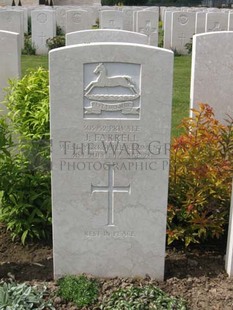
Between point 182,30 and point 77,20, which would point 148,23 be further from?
point 77,20

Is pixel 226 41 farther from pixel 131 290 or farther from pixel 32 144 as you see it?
pixel 131 290

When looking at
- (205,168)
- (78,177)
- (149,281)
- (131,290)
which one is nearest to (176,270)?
(149,281)

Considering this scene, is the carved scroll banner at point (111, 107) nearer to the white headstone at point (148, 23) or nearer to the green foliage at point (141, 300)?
the green foliage at point (141, 300)

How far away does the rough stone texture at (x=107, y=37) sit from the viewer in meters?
4.53

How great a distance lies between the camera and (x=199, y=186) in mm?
4004

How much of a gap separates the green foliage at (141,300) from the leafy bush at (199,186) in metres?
0.62

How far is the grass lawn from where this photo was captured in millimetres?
7808

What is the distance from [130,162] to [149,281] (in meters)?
0.87

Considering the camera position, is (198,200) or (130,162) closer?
(130,162)

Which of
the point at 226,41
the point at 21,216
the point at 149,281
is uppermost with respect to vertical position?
the point at 226,41

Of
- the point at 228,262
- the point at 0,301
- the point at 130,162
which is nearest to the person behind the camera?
the point at 0,301

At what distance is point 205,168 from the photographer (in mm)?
3971

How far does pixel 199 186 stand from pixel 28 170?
4.58ft

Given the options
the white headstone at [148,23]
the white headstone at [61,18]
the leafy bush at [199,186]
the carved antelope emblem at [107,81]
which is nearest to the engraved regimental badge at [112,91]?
the carved antelope emblem at [107,81]
